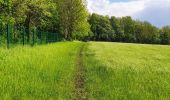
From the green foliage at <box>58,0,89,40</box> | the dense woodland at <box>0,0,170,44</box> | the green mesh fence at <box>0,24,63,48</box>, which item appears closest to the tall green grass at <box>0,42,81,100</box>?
the dense woodland at <box>0,0,170,44</box>

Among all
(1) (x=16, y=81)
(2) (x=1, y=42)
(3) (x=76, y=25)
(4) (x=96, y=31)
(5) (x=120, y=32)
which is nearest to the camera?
(1) (x=16, y=81)

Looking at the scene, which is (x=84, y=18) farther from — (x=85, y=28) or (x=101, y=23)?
(x=101, y=23)

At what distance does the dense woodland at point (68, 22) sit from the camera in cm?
4169

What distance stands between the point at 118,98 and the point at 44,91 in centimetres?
248

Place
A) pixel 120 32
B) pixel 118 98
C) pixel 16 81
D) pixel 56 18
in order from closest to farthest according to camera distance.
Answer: pixel 118 98 < pixel 16 81 < pixel 56 18 < pixel 120 32

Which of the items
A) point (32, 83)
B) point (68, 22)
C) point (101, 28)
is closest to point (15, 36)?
point (32, 83)

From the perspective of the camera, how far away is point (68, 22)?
309 feet

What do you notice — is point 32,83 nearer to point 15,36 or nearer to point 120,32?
point 15,36

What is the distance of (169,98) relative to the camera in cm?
1193

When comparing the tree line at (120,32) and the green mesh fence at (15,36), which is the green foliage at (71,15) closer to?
the green mesh fence at (15,36)

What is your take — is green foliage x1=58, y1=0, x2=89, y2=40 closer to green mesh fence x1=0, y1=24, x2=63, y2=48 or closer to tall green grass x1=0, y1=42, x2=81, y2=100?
green mesh fence x1=0, y1=24, x2=63, y2=48

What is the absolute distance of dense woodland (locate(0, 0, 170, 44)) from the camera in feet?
137

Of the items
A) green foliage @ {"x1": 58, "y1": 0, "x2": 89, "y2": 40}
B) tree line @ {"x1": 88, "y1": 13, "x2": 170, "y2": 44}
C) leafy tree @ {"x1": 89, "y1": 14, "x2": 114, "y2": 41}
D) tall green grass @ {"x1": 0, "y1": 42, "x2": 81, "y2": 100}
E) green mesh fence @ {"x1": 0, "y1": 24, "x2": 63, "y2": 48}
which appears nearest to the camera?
tall green grass @ {"x1": 0, "y1": 42, "x2": 81, "y2": 100}

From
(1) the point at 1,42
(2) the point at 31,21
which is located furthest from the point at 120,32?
(1) the point at 1,42
